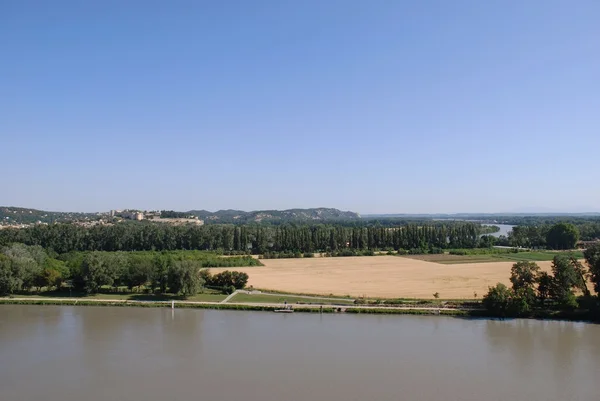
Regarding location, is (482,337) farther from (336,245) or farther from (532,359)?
(336,245)

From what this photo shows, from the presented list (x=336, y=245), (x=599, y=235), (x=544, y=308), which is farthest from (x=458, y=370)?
(x=599, y=235)

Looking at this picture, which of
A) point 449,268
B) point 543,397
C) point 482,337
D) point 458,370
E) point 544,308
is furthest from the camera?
point 449,268

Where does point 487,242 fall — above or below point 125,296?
above

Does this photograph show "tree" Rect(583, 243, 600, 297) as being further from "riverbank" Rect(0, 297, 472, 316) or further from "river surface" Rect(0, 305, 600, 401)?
"riverbank" Rect(0, 297, 472, 316)

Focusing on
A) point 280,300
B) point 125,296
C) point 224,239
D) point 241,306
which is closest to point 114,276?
point 125,296

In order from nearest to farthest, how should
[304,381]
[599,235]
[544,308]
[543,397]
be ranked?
1. [543,397]
2. [304,381]
3. [544,308]
4. [599,235]

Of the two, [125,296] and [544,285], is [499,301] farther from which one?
[125,296]

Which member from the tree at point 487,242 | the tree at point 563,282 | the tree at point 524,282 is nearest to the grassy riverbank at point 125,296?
the tree at point 524,282
